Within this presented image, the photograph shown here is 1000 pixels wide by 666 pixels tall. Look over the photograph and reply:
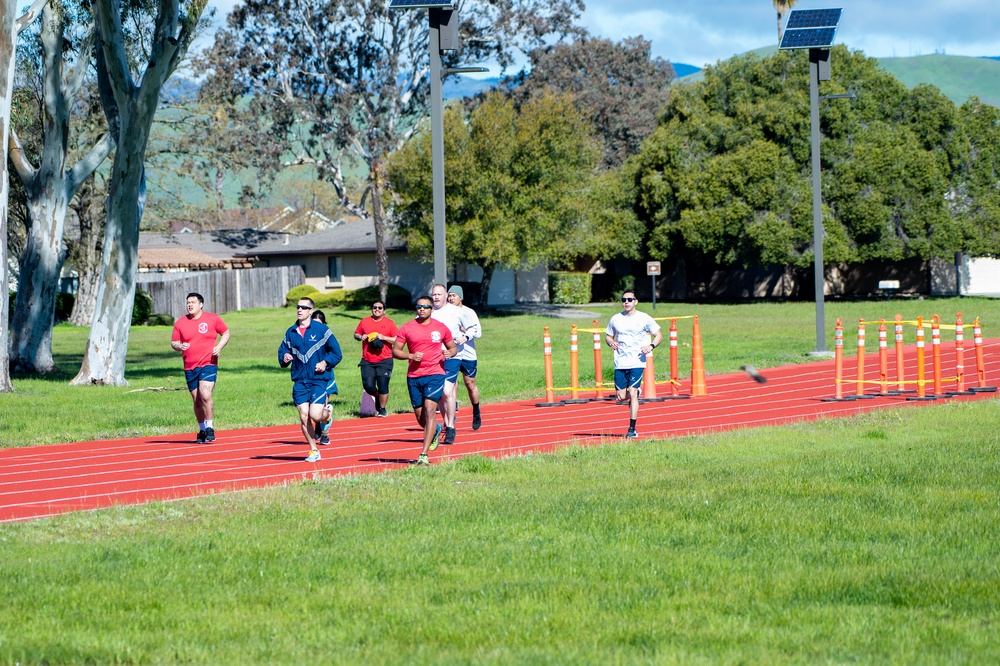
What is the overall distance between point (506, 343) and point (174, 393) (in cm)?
1578

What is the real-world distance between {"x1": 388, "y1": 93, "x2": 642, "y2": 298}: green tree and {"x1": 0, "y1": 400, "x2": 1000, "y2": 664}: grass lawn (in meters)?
41.2

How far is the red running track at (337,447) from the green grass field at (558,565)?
4.28 feet

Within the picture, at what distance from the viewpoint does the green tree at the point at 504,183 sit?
53.5 m

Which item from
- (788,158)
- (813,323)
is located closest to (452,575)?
(813,323)

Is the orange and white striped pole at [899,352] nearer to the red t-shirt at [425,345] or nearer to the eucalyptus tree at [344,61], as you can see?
the red t-shirt at [425,345]

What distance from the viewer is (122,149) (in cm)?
2583

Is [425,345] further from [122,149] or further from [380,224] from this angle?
[380,224]

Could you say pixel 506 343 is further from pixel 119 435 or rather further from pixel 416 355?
pixel 416 355

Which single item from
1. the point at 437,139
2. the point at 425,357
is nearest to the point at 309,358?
the point at 425,357

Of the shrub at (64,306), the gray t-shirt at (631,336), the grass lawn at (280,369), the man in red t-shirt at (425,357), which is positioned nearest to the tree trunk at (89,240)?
the shrub at (64,306)

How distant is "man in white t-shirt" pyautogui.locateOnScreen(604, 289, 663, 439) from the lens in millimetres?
15852

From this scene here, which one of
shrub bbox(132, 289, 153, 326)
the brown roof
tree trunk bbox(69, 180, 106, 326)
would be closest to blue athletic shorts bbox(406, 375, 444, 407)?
tree trunk bbox(69, 180, 106, 326)

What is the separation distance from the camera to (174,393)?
2453cm

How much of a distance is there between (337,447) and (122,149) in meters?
12.3
